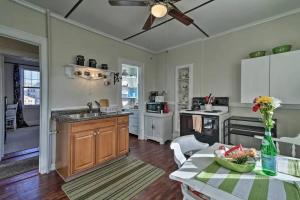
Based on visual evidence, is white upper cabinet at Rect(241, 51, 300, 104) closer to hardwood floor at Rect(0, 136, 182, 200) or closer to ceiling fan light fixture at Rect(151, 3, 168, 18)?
ceiling fan light fixture at Rect(151, 3, 168, 18)

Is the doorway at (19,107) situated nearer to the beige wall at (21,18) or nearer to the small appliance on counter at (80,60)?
the beige wall at (21,18)

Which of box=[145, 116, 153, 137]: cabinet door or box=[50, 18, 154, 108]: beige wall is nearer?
box=[50, 18, 154, 108]: beige wall

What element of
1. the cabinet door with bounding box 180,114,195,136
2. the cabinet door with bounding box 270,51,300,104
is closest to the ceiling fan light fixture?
the cabinet door with bounding box 270,51,300,104

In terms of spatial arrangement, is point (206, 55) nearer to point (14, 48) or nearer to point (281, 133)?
point (281, 133)

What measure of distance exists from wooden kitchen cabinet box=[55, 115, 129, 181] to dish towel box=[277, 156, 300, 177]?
238 cm

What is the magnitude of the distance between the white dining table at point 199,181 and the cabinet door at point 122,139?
192cm

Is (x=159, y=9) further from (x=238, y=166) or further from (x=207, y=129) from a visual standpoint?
(x=207, y=129)

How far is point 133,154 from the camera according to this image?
3365 mm

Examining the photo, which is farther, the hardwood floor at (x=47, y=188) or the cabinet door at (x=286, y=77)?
the cabinet door at (x=286, y=77)

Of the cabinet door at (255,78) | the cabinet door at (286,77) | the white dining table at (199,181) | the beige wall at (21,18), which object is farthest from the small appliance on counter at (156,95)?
the white dining table at (199,181)

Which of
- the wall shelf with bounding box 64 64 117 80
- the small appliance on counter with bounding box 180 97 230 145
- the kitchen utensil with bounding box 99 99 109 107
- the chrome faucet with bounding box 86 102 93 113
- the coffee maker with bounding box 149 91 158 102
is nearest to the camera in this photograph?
the wall shelf with bounding box 64 64 117 80

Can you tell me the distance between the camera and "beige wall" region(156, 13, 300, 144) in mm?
2617

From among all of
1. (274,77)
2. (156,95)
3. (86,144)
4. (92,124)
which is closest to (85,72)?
(92,124)

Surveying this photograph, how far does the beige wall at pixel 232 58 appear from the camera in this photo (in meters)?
2.62
